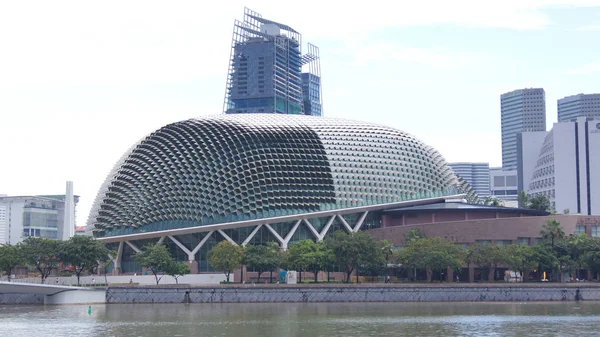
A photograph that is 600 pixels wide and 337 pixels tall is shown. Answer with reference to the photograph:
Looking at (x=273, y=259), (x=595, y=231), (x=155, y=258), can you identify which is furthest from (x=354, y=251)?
(x=595, y=231)

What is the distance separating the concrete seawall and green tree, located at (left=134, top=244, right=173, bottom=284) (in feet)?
38.6

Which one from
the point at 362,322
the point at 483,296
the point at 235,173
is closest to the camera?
the point at 362,322

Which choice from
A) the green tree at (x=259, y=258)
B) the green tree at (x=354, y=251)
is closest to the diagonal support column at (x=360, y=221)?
the green tree at (x=354, y=251)

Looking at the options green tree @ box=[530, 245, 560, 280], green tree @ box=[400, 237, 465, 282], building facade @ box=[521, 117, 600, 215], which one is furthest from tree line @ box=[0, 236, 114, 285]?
building facade @ box=[521, 117, 600, 215]

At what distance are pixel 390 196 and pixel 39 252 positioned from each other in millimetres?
49804

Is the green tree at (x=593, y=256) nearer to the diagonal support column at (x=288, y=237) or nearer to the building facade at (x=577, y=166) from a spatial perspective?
the diagonal support column at (x=288, y=237)

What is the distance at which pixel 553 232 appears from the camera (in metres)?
123

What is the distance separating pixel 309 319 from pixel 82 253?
151 ft

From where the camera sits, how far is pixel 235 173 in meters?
132

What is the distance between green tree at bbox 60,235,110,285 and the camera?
116938mm

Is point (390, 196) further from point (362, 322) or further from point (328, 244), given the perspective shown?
point (362, 322)

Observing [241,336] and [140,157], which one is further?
[140,157]

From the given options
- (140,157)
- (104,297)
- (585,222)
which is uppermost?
(140,157)

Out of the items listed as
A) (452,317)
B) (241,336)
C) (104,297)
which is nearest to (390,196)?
(104,297)
